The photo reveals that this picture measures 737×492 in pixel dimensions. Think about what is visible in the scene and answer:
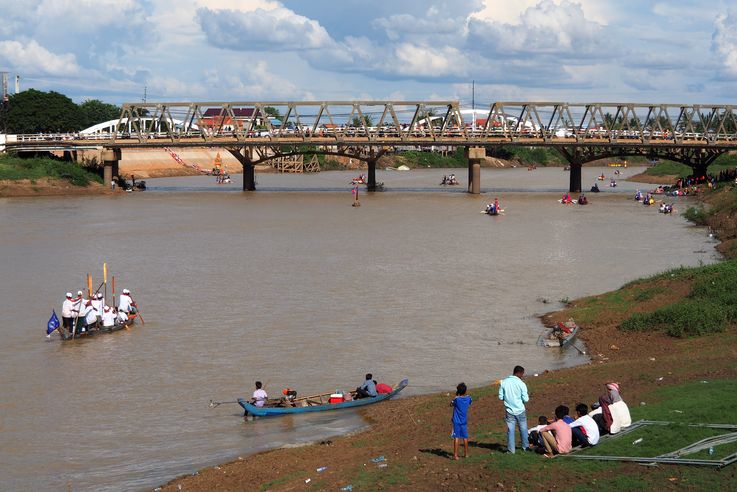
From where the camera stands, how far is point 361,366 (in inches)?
1155

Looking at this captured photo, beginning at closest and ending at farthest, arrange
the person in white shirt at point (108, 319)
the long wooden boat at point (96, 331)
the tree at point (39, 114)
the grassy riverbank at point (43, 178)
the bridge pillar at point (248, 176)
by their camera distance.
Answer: the long wooden boat at point (96, 331) < the person in white shirt at point (108, 319) < the grassy riverbank at point (43, 178) < the bridge pillar at point (248, 176) < the tree at point (39, 114)

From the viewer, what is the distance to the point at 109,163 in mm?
100188

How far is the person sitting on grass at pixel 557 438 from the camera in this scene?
680 inches

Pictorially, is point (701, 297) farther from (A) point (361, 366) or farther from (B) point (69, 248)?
(B) point (69, 248)

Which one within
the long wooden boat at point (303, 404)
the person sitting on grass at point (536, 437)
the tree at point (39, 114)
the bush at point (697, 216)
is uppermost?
the tree at point (39, 114)

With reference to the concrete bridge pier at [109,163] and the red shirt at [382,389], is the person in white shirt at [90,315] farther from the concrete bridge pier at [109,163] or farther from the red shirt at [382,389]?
the concrete bridge pier at [109,163]

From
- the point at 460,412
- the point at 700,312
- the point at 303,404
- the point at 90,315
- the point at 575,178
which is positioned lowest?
the point at 303,404

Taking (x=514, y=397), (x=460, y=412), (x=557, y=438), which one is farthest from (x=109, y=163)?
(x=557, y=438)

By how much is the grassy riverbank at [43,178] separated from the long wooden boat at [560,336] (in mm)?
71285

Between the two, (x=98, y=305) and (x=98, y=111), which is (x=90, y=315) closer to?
(x=98, y=305)

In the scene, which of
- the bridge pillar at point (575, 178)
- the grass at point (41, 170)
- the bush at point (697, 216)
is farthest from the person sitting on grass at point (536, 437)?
the bridge pillar at point (575, 178)

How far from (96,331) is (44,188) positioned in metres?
64.8

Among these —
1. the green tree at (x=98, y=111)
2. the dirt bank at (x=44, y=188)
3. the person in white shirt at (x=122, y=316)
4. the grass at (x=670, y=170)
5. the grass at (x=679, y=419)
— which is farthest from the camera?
the green tree at (x=98, y=111)

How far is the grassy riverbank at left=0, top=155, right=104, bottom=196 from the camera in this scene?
305ft
